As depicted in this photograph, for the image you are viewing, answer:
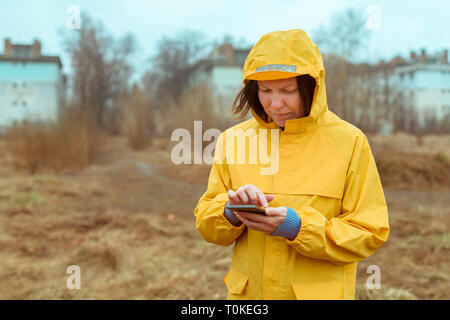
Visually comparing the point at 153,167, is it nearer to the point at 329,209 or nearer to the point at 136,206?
the point at 136,206

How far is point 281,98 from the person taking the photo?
159cm

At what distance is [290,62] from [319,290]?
0.81 meters

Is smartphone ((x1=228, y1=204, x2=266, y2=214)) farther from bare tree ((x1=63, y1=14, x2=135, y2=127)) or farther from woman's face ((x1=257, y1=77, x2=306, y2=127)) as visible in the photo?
bare tree ((x1=63, y1=14, x2=135, y2=127))

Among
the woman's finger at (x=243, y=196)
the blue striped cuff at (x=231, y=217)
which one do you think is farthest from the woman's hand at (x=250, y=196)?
the blue striped cuff at (x=231, y=217)

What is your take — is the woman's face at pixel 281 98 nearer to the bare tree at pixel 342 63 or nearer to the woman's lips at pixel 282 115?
the woman's lips at pixel 282 115

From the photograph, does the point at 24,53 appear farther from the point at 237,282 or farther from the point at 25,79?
the point at 237,282

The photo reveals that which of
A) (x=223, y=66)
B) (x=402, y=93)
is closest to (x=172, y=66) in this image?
(x=223, y=66)

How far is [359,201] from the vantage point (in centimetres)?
153

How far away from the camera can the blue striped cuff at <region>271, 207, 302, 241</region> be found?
4.72 feet

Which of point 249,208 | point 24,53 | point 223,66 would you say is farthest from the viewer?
point 223,66

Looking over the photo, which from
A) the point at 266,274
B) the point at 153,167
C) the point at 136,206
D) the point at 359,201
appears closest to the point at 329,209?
the point at 359,201

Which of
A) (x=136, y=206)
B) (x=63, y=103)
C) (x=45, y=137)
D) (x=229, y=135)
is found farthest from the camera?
(x=63, y=103)

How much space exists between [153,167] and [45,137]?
3564mm

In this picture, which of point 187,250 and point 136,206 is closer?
point 187,250
